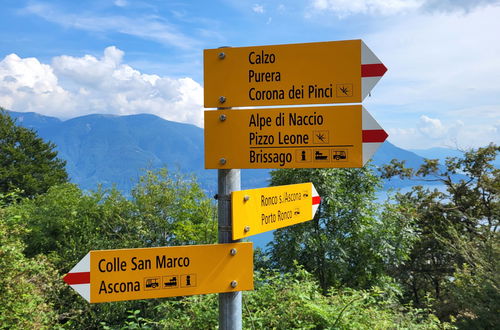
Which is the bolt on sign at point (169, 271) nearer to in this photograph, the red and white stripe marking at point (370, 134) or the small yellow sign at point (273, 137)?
the small yellow sign at point (273, 137)

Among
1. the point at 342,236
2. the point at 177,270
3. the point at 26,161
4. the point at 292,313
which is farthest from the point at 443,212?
the point at 26,161

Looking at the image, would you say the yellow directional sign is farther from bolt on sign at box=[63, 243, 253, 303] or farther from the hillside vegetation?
the hillside vegetation

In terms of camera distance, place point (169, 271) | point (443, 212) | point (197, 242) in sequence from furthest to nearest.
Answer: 1. point (443, 212)
2. point (197, 242)
3. point (169, 271)

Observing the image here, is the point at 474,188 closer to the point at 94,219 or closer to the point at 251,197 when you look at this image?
the point at 94,219

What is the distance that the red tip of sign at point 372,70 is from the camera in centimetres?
255

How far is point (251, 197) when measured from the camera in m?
2.69

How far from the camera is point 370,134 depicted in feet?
8.18

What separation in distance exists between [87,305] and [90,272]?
7110 mm

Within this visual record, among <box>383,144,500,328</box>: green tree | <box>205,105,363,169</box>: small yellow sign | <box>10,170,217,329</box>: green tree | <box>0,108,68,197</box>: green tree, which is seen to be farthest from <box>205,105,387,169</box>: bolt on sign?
<box>0,108,68,197</box>: green tree

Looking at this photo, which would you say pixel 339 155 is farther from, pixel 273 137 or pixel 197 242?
pixel 197 242

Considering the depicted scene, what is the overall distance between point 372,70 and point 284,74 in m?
0.53

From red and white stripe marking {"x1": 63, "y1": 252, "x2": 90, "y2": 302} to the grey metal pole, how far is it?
786 millimetres

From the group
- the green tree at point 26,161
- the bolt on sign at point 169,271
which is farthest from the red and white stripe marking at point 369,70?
the green tree at point 26,161

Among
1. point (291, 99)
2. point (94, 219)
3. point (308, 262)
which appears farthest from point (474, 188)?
point (291, 99)
